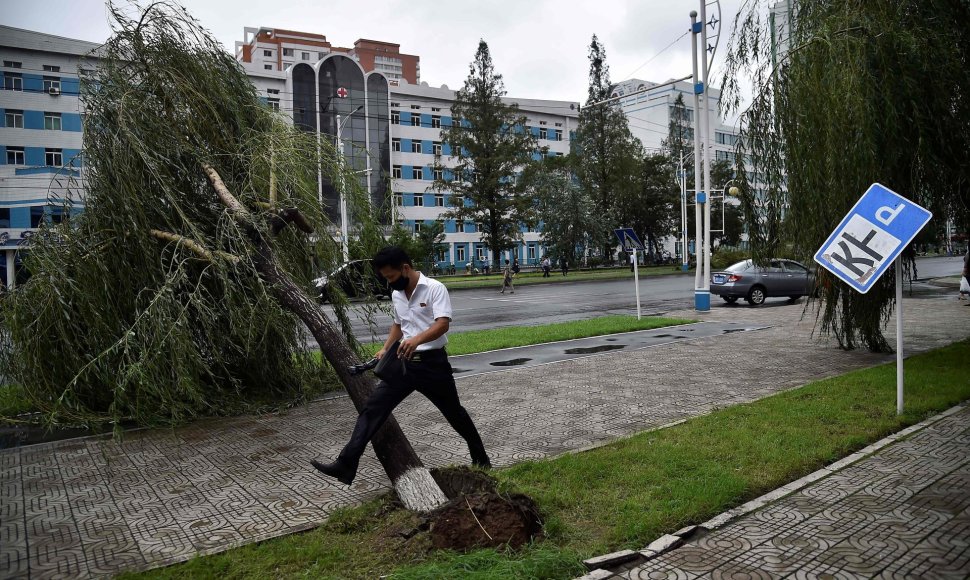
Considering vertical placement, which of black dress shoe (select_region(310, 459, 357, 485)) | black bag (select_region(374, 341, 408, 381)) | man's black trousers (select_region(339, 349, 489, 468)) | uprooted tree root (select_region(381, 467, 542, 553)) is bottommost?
uprooted tree root (select_region(381, 467, 542, 553))

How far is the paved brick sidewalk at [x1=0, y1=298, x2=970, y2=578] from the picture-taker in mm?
4492

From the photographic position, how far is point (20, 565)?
4.12 m

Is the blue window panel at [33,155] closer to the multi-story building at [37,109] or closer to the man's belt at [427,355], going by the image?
the multi-story building at [37,109]

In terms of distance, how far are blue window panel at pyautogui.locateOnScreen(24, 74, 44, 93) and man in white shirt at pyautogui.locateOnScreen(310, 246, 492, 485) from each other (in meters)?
51.0

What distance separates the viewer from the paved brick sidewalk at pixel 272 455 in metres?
4.49

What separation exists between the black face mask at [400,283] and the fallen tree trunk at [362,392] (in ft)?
3.02

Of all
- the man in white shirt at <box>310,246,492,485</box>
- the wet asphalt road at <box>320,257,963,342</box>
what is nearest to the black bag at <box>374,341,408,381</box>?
the man in white shirt at <box>310,246,492,485</box>

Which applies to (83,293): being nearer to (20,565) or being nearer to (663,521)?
(20,565)

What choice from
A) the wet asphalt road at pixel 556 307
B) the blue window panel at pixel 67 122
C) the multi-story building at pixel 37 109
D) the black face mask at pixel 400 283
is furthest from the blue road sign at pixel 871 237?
the blue window panel at pixel 67 122

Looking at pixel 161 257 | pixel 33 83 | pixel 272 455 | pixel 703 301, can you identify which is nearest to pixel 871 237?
pixel 272 455

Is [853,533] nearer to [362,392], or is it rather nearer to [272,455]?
[362,392]

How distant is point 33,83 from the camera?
44312 millimetres

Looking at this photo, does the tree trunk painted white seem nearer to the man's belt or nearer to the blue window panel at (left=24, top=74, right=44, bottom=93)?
the man's belt

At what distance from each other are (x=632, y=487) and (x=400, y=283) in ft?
7.82
